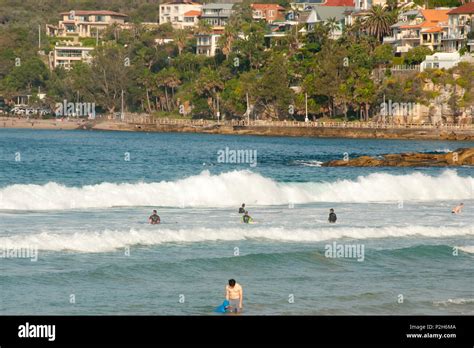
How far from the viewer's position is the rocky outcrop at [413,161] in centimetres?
7719

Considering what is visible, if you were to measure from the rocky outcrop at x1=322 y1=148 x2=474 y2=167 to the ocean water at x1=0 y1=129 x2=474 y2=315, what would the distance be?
54.9 ft

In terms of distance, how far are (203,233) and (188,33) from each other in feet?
475

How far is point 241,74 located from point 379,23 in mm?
20161

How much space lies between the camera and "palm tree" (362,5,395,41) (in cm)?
14800

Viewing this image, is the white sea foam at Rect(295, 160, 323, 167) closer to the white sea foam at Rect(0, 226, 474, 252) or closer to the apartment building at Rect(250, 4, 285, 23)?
the white sea foam at Rect(0, 226, 474, 252)

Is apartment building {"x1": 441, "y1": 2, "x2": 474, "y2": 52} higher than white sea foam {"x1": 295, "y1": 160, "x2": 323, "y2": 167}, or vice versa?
apartment building {"x1": 441, "y1": 2, "x2": 474, "y2": 52}

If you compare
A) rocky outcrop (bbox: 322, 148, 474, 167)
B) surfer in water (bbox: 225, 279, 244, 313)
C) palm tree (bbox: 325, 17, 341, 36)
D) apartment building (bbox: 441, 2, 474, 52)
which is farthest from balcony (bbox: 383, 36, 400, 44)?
surfer in water (bbox: 225, 279, 244, 313)

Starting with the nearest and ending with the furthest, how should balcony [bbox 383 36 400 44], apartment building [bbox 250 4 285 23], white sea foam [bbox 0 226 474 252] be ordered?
white sea foam [bbox 0 226 474 252] → balcony [bbox 383 36 400 44] → apartment building [bbox 250 4 285 23]

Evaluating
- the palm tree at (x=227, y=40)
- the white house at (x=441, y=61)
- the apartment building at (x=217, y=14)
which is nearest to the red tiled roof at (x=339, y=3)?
the apartment building at (x=217, y=14)

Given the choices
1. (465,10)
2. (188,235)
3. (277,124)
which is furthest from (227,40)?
(188,235)

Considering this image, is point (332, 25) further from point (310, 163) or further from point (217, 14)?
point (310, 163)

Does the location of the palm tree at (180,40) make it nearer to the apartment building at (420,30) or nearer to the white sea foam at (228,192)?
the apartment building at (420,30)

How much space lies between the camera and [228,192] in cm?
4994
